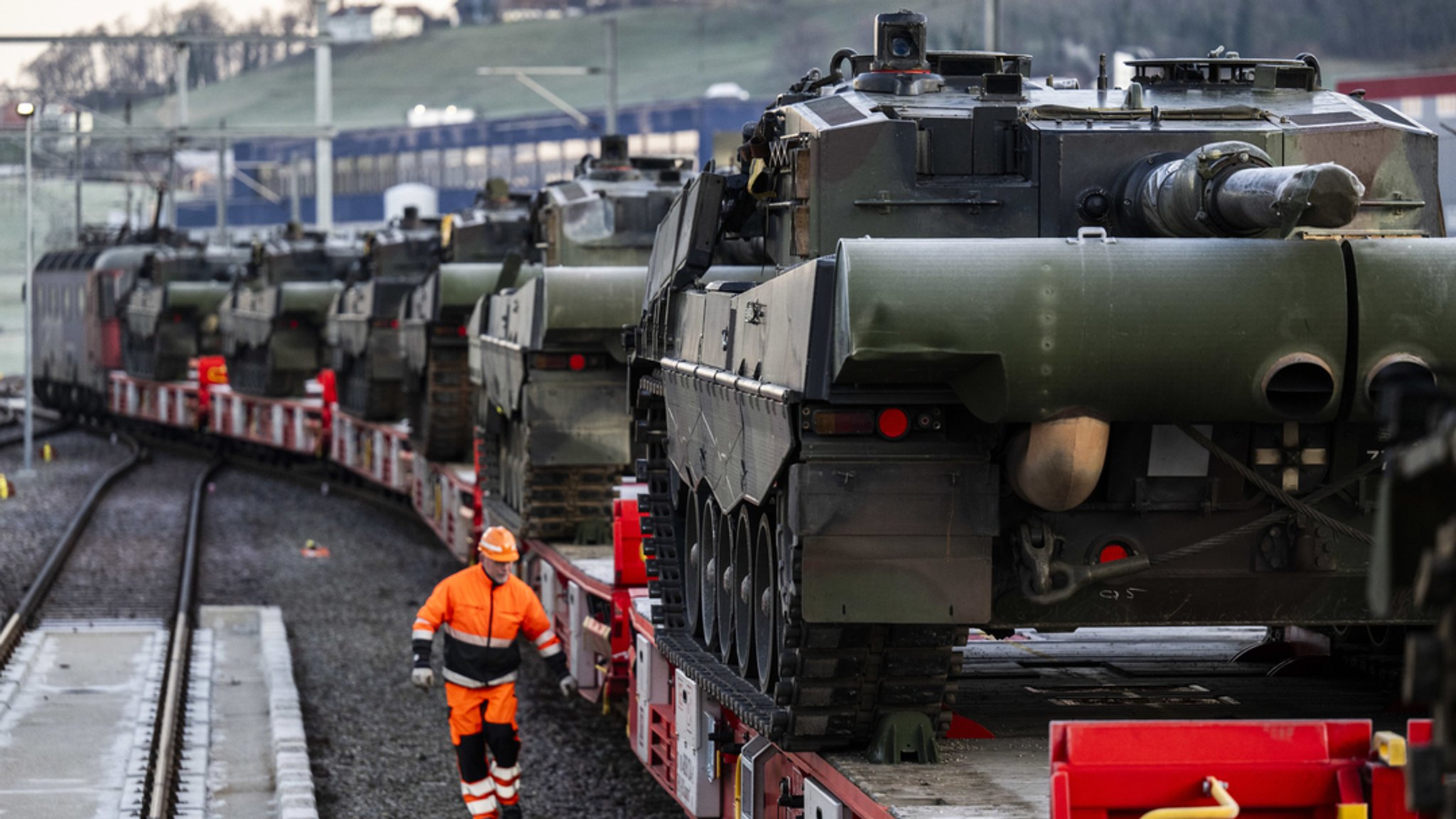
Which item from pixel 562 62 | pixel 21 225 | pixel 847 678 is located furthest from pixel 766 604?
pixel 562 62

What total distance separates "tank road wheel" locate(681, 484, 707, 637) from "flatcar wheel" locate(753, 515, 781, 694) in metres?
1.38

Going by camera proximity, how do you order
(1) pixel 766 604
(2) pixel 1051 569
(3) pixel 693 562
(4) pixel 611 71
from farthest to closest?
(4) pixel 611 71 < (3) pixel 693 562 < (1) pixel 766 604 < (2) pixel 1051 569

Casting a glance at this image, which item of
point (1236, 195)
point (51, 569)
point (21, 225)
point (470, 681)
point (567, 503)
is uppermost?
point (21, 225)

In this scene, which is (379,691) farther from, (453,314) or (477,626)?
(453,314)

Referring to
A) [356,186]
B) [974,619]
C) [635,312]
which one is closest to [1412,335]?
[974,619]

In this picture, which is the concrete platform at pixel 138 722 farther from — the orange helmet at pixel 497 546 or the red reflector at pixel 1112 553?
the red reflector at pixel 1112 553

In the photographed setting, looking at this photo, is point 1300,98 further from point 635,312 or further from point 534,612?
point 635,312

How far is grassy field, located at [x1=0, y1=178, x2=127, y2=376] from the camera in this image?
60.8 metres

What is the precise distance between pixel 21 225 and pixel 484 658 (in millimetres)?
58923

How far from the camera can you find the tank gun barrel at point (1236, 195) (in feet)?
20.1

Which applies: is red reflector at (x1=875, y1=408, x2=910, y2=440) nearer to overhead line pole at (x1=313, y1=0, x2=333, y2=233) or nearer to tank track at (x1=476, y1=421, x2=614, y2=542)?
tank track at (x1=476, y1=421, x2=614, y2=542)

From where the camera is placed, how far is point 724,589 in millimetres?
9469

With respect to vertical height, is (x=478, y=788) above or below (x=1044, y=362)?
Result: below

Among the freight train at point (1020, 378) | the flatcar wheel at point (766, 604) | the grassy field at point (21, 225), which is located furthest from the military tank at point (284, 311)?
the grassy field at point (21, 225)
